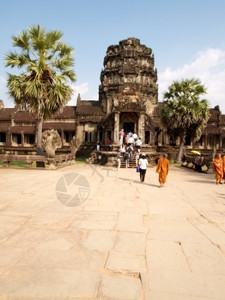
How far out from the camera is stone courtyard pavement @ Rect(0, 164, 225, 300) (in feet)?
8.21

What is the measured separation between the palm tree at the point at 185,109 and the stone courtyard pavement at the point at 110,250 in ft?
57.7

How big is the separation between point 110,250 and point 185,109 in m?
21.2

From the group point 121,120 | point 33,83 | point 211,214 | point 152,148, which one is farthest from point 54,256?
point 121,120

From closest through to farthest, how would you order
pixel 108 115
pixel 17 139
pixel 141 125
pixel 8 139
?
1. pixel 141 125
2. pixel 108 115
3. pixel 8 139
4. pixel 17 139

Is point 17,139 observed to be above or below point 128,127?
below

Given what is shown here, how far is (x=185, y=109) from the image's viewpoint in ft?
74.0

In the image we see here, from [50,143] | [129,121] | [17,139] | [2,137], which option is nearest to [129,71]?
[129,121]

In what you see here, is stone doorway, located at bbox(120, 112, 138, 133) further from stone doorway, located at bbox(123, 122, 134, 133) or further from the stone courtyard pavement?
the stone courtyard pavement

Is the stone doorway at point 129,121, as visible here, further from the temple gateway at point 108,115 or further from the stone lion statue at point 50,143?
the stone lion statue at point 50,143

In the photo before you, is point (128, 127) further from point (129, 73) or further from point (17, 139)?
point (17, 139)

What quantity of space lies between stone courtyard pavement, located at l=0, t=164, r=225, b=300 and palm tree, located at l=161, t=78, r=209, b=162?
1758 centimetres

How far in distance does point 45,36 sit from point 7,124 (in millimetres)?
18103

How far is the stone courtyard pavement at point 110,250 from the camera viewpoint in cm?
250

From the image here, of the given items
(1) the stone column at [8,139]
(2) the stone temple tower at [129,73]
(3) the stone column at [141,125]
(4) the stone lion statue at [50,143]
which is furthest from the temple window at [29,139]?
(4) the stone lion statue at [50,143]
